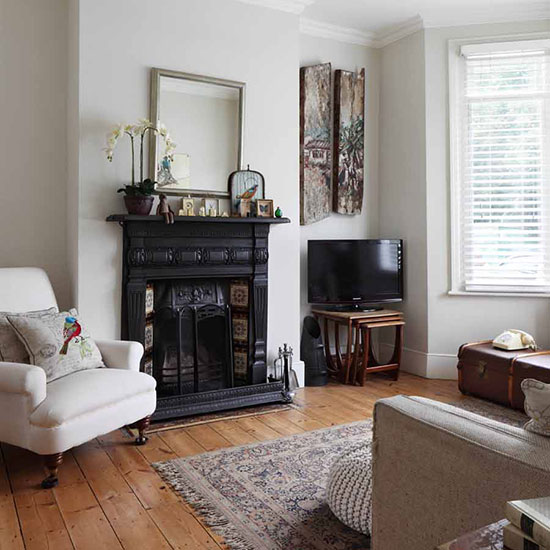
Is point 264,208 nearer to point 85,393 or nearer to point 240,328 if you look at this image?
point 240,328

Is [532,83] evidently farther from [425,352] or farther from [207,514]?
[207,514]

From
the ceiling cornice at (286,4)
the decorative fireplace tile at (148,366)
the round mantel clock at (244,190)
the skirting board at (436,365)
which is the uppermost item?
the ceiling cornice at (286,4)

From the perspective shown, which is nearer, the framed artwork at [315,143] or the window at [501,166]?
the window at [501,166]

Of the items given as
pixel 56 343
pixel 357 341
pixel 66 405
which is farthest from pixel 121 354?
pixel 357 341

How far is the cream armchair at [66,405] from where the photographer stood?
2537 mm

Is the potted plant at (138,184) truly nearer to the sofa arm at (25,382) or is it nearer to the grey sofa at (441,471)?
the sofa arm at (25,382)

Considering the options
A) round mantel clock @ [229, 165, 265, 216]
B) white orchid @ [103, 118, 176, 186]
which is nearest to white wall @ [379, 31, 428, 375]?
round mantel clock @ [229, 165, 265, 216]

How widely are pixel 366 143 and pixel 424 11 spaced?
3.91 feet

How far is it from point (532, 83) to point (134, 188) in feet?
10.8

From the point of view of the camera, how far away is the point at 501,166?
4500mm

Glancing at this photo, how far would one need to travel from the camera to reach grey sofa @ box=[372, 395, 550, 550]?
1285 mm

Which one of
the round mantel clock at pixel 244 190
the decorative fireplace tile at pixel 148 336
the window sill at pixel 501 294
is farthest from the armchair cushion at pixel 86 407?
the window sill at pixel 501 294

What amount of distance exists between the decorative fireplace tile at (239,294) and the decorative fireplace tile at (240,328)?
0.27 feet

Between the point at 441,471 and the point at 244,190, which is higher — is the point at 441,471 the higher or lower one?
the lower one
